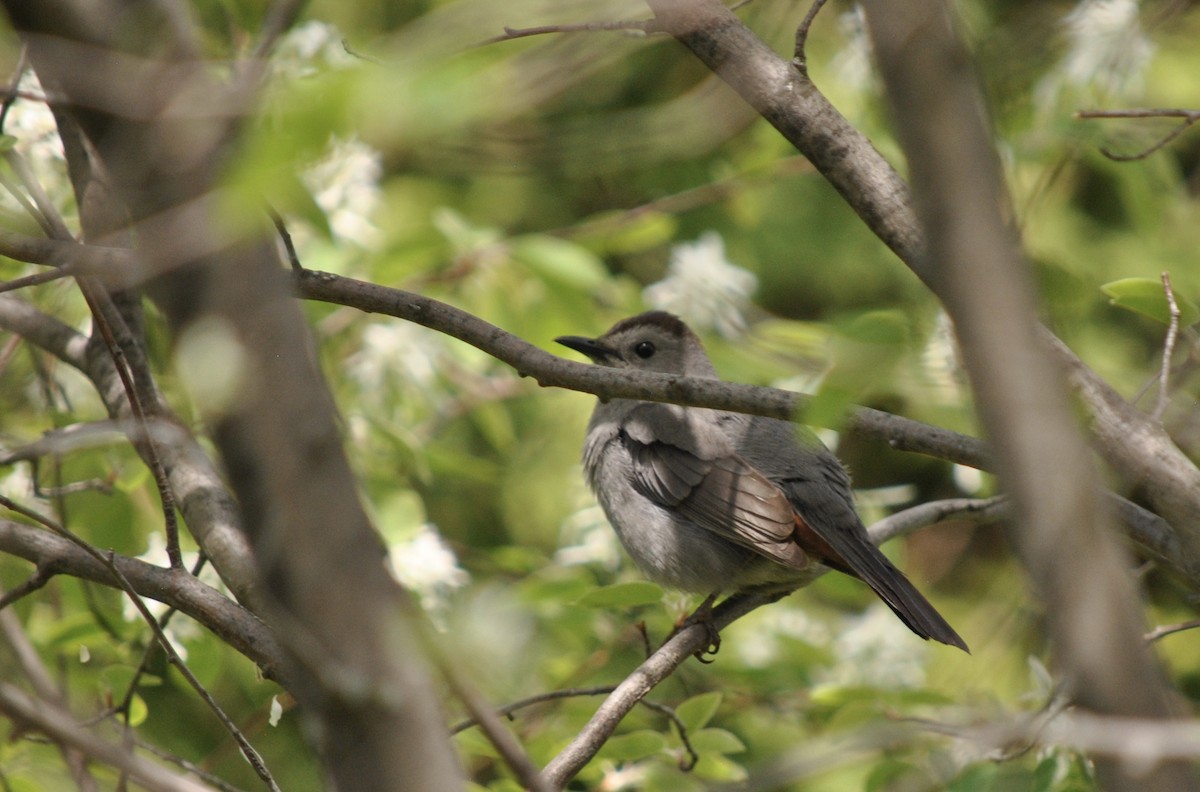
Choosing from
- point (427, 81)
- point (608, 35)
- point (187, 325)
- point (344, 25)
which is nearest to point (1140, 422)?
point (608, 35)

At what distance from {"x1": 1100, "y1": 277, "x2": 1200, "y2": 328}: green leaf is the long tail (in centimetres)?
117

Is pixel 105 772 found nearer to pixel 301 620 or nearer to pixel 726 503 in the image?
pixel 726 503

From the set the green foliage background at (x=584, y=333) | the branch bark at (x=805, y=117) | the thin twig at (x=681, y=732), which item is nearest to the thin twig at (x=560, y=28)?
the green foliage background at (x=584, y=333)

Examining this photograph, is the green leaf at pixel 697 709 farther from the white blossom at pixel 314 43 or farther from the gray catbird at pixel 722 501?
the white blossom at pixel 314 43

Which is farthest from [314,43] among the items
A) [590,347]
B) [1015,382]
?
[1015,382]

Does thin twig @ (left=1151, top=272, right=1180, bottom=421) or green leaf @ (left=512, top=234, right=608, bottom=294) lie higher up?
green leaf @ (left=512, top=234, right=608, bottom=294)

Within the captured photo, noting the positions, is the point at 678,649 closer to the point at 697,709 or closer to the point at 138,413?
the point at 697,709

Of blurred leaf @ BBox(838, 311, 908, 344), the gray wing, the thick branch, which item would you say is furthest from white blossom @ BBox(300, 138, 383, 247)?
blurred leaf @ BBox(838, 311, 908, 344)

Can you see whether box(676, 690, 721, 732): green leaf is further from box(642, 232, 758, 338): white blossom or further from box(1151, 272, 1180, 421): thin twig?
box(642, 232, 758, 338): white blossom

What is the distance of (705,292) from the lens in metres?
4.15

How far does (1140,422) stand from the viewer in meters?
1.98

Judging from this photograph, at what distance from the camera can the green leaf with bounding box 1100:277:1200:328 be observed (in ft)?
7.07

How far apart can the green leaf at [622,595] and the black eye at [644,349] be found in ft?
6.05

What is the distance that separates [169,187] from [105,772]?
2.43 meters
